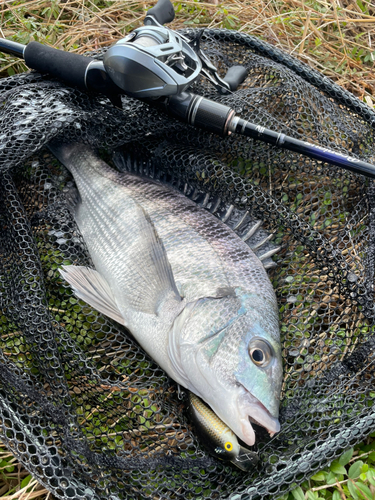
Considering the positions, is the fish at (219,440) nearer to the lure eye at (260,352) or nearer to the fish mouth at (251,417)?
the fish mouth at (251,417)

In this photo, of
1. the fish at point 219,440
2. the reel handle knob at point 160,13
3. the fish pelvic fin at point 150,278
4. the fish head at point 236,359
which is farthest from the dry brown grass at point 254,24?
the fish at point 219,440

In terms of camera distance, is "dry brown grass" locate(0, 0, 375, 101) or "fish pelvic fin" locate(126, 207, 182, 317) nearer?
"fish pelvic fin" locate(126, 207, 182, 317)

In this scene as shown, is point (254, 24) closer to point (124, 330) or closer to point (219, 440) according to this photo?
point (124, 330)

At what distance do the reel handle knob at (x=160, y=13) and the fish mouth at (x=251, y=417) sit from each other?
2.19 meters

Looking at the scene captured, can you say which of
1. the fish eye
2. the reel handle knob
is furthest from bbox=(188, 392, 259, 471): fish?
the reel handle knob

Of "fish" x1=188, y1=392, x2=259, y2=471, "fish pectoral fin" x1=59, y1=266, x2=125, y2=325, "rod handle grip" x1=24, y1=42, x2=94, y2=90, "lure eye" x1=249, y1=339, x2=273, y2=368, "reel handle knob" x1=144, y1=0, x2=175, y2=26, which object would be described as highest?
"reel handle knob" x1=144, y1=0, x2=175, y2=26

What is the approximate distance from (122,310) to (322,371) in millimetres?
1131

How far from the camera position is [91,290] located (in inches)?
90.6

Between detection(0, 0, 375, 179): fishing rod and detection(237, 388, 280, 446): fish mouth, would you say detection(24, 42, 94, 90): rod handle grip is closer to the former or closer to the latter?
detection(0, 0, 375, 179): fishing rod

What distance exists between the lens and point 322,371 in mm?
2166

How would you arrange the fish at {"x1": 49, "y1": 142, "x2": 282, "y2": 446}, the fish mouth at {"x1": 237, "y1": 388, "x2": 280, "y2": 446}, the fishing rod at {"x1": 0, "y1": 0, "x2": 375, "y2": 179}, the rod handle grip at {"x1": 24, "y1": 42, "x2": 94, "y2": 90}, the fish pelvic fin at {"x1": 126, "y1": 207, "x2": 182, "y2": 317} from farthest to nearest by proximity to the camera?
the rod handle grip at {"x1": 24, "y1": 42, "x2": 94, "y2": 90} → the fish pelvic fin at {"x1": 126, "y1": 207, "x2": 182, "y2": 317} → the fishing rod at {"x1": 0, "y1": 0, "x2": 375, "y2": 179} → the fish at {"x1": 49, "y1": 142, "x2": 282, "y2": 446} → the fish mouth at {"x1": 237, "y1": 388, "x2": 280, "y2": 446}

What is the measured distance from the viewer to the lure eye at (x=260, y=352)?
1971 millimetres

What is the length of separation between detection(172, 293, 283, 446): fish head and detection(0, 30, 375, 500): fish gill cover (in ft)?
0.42

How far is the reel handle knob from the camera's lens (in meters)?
2.49
